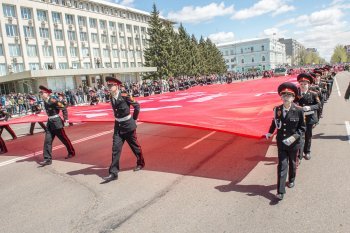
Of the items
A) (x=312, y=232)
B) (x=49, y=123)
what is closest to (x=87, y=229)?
(x=312, y=232)

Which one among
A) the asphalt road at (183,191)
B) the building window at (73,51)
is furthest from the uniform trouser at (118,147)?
the building window at (73,51)

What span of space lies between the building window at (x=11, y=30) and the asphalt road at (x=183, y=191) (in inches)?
1788

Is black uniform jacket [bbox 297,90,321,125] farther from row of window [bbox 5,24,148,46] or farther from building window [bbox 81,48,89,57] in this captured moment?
→ building window [bbox 81,48,89,57]

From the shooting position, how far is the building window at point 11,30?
4831 cm

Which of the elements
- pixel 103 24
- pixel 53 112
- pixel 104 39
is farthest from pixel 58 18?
pixel 53 112

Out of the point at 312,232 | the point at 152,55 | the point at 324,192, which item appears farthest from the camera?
the point at 152,55

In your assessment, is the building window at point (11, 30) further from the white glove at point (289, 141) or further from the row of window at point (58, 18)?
the white glove at point (289, 141)

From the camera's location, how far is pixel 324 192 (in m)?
5.18

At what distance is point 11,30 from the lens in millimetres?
48938

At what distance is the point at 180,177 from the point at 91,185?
1.67 meters

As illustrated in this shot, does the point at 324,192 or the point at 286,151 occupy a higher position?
the point at 286,151

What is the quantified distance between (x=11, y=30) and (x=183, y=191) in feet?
168

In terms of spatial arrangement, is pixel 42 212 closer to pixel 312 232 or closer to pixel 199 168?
pixel 199 168

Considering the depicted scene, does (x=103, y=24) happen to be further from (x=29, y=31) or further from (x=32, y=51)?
(x=32, y=51)
